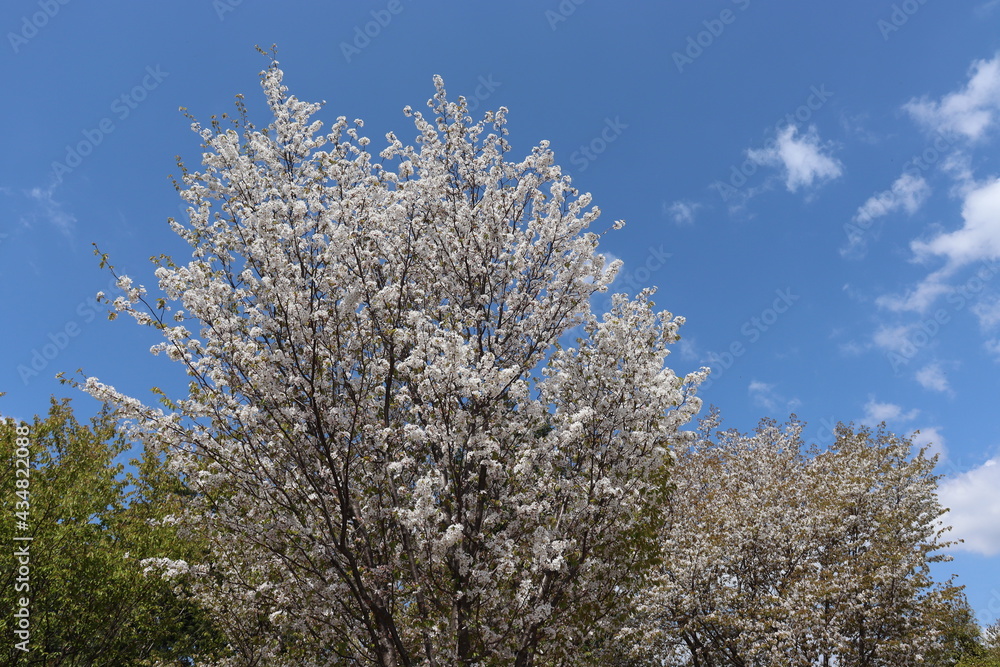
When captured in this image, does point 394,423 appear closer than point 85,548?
Yes

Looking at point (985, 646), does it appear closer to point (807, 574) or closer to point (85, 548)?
point (807, 574)

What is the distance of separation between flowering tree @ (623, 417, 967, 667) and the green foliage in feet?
44.0

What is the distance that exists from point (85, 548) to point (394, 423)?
38.4 ft

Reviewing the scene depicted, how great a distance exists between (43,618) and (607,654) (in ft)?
50.1

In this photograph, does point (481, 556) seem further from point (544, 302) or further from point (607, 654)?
point (607, 654)

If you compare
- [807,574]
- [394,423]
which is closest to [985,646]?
[807,574]

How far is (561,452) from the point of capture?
9.76 meters

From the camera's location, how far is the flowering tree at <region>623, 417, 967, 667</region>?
1505 centimetres

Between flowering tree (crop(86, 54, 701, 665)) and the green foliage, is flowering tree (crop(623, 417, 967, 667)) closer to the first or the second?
flowering tree (crop(86, 54, 701, 665))

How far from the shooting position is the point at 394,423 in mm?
10086

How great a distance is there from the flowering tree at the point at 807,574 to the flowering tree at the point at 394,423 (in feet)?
15.0

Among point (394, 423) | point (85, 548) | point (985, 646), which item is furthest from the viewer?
point (985, 646)

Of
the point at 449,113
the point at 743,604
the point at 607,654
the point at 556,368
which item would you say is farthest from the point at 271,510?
the point at 743,604

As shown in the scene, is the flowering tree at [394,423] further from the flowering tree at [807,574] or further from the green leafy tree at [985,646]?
the green leafy tree at [985,646]
